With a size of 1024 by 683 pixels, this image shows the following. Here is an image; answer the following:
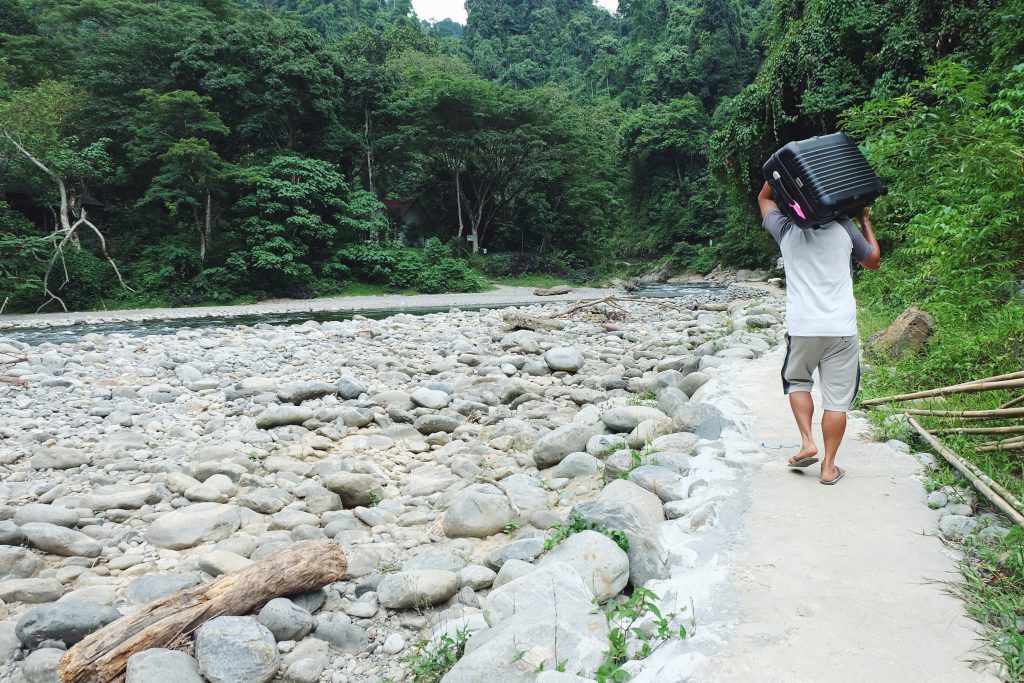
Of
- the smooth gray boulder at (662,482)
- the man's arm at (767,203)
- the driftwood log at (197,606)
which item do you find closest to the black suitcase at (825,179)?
the man's arm at (767,203)

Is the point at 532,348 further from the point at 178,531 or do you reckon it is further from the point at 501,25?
the point at 501,25

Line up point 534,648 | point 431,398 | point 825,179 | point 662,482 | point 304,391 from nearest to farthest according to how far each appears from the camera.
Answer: point 534,648 → point 825,179 → point 662,482 → point 431,398 → point 304,391

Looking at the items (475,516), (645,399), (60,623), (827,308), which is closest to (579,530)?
(475,516)

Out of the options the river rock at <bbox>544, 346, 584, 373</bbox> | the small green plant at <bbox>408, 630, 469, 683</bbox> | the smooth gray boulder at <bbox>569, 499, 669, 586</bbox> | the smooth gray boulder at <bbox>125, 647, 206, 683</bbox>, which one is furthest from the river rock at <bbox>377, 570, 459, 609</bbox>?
the river rock at <bbox>544, 346, 584, 373</bbox>

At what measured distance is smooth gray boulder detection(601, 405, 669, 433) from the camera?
4.57m

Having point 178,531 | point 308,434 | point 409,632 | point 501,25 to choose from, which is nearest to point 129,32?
point 308,434

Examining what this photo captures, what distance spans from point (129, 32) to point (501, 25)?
51986 millimetres

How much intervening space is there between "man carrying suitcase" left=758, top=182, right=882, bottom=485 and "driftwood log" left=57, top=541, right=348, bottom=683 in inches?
97.6

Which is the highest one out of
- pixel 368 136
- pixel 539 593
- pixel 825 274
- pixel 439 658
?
pixel 368 136

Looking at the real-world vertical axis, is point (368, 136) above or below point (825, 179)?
above

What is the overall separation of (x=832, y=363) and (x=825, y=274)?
446mm

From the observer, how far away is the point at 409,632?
8.34ft

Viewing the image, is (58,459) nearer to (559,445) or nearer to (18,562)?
(18,562)

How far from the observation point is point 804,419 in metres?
3.03
